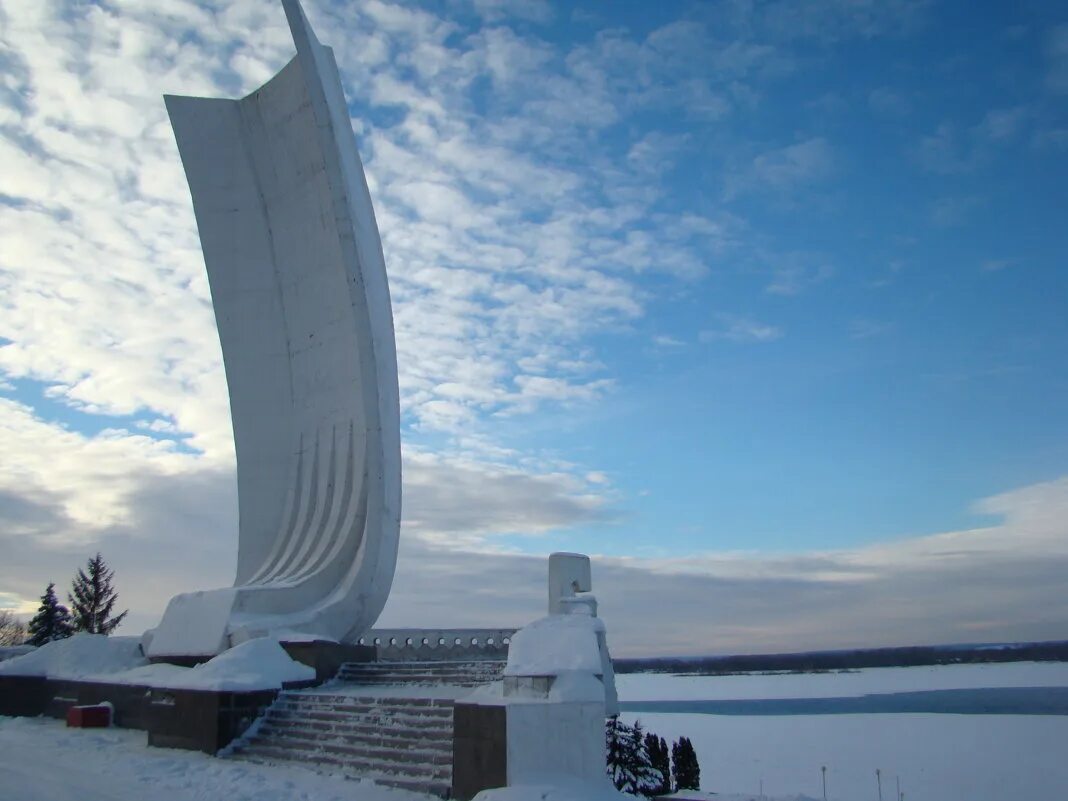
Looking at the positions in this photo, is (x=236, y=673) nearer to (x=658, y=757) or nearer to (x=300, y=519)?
(x=300, y=519)

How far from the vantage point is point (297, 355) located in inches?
549

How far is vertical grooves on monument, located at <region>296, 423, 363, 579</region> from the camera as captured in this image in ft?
40.6

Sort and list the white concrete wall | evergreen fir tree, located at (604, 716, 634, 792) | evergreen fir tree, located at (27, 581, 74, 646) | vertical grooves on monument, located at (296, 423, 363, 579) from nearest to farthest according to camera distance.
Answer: the white concrete wall
evergreen fir tree, located at (604, 716, 634, 792)
vertical grooves on monument, located at (296, 423, 363, 579)
evergreen fir tree, located at (27, 581, 74, 646)

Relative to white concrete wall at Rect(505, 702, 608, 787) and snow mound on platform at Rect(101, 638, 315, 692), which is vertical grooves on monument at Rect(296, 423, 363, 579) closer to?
snow mound on platform at Rect(101, 638, 315, 692)

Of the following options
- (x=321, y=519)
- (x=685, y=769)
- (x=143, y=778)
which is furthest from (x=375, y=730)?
(x=685, y=769)

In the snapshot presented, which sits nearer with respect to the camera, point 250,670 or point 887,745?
point 250,670

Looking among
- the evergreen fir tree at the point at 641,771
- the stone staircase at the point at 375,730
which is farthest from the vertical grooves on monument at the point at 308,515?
the evergreen fir tree at the point at 641,771

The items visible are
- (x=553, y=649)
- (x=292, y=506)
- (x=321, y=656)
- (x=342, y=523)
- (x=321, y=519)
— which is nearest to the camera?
(x=553, y=649)

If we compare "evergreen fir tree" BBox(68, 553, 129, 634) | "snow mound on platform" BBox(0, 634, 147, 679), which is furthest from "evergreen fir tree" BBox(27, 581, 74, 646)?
"snow mound on platform" BBox(0, 634, 147, 679)

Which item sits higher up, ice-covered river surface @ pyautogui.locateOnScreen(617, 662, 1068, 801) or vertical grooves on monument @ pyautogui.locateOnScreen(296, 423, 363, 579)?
vertical grooves on monument @ pyautogui.locateOnScreen(296, 423, 363, 579)

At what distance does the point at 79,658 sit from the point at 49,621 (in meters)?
17.4

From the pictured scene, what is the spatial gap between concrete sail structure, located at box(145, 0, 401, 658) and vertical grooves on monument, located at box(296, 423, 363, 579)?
0.8 inches

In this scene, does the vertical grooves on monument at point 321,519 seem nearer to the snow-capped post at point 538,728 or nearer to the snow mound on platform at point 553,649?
the snow mound on platform at point 553,649

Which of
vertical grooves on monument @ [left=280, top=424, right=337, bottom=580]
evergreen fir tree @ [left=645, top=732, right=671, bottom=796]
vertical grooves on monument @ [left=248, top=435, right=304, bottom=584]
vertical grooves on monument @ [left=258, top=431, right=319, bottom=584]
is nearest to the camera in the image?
evergreen fir tree @ [left=645, top=732, right=671, bottom=796]
